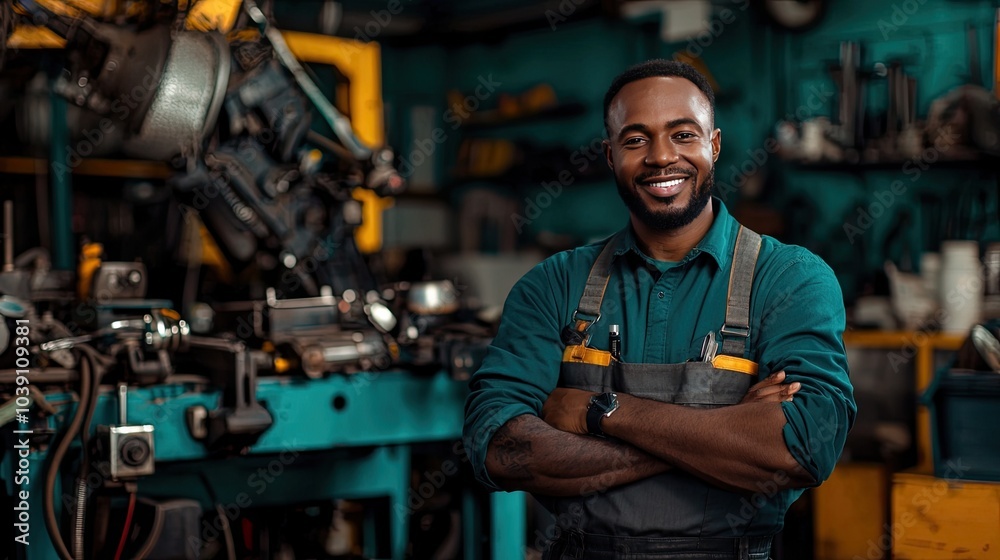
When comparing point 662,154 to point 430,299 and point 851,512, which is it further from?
A: point 851,512

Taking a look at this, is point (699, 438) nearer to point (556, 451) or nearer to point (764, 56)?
point (556, 451)

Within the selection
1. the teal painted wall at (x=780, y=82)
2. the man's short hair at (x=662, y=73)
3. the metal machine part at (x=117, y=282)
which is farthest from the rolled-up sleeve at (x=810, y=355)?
the teal painted wall at (x=780, y=82)

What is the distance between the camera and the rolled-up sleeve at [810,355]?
1.54 metres

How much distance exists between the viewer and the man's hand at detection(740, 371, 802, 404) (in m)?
1.56

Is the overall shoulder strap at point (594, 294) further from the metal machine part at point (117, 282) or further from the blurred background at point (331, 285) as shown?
the metal machine part at point (117, 282)

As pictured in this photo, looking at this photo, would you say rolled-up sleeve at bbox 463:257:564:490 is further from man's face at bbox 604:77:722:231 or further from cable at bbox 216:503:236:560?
cable at bbox 216:503:236:560

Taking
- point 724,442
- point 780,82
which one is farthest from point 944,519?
point 780,82

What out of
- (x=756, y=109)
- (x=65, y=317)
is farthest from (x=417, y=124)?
(x=65, y=317)

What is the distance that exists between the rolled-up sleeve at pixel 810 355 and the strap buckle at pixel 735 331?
0.03 m

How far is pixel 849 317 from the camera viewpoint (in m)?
4.16

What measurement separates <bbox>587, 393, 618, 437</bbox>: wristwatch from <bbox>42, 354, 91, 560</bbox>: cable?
1171 millimetres

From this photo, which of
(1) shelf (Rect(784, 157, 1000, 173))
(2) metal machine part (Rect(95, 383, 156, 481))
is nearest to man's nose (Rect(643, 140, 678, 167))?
(2) metal machine part (Rect(95, 383, 156, 481))

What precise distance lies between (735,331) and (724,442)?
0.19 meters

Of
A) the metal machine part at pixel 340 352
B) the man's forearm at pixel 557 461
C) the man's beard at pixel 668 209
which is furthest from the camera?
the metal machine part at pixel 340 352
